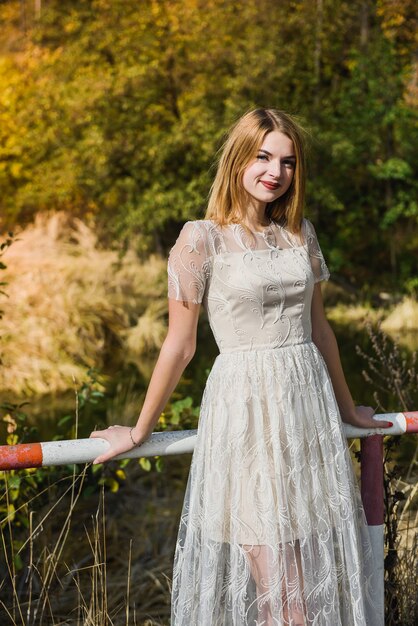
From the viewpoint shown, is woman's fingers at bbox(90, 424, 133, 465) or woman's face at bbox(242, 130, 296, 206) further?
woman's face at bbox(242, 130, 296, 206)

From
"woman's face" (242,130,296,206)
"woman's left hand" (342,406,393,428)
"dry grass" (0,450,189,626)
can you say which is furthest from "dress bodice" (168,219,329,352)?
"dry grass" (0,450,189,626)

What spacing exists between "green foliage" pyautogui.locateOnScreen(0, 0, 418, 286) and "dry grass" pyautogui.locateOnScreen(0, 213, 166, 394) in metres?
3.04

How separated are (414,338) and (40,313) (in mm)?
4409

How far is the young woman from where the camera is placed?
5.50 ft

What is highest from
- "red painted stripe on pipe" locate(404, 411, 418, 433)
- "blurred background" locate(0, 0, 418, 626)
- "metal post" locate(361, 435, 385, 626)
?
"blurred background" locate(0, 0, 418, 626)

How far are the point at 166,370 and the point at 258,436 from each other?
24 centimetres

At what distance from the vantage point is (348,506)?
68.2 inches

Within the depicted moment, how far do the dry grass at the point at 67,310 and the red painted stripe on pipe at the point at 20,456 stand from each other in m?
4.81

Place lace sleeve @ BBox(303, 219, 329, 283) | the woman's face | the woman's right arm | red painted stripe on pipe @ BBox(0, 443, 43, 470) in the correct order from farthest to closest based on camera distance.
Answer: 1. lace sleeve @ BBox(303, 219, 329, 283)
2. the woman's face
3. the woman's right arm
4. red painted stripe on pipe @ BBox(0, 443, 43, 470)

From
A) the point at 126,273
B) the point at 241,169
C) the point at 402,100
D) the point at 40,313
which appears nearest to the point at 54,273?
the point at 40,313

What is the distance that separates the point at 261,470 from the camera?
168 cm

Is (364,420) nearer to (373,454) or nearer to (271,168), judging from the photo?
(373,454)

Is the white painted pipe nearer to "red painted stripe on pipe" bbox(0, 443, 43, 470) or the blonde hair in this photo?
"red painted stripe on pipe" bbox(0, 443, 43, 470)

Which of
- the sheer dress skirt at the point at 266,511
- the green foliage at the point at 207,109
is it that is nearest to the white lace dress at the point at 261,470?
the sheer dress skirt at the point at 266,511
